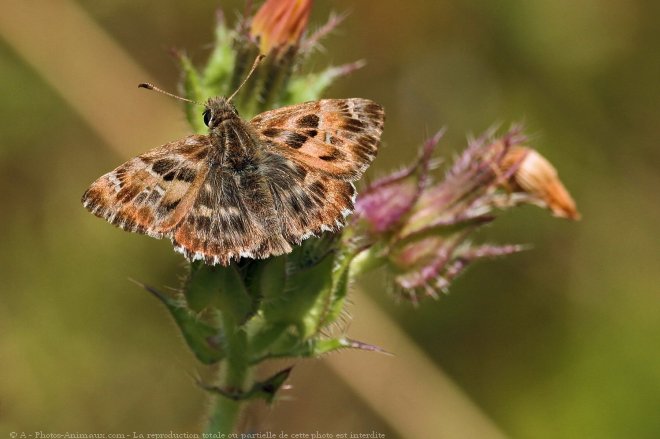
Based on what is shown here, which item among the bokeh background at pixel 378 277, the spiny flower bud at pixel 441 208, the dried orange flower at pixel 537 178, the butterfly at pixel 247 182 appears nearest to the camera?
the butterfly at pixel 247 182

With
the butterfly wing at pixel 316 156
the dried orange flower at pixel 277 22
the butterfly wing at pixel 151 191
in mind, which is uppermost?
the dried orange flower at pixel 277 22

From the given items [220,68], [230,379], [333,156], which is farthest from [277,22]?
[230,379]

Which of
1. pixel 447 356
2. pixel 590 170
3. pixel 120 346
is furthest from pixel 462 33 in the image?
pixel 120 346

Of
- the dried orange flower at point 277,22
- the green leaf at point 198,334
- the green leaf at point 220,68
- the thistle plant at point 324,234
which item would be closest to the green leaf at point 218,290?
the thistle plant at point 324,234

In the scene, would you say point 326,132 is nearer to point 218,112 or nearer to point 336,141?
point 336,141

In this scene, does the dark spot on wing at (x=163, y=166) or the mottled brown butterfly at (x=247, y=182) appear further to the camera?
the dark spot on wing at (x=163, y=166)

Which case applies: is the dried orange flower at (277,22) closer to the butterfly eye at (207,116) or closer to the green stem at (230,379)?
the butterfly eye at (207,116)

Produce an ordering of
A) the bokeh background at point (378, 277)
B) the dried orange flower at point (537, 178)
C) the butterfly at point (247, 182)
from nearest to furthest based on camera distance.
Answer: the butterfly at point (247, 182) → the dried orange flower at point (537, 178) → the bokeh background at point (378, 277)
